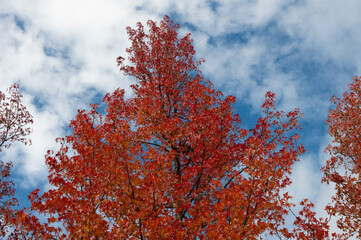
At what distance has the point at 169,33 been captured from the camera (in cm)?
2402

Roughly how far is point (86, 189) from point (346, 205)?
56.3ft

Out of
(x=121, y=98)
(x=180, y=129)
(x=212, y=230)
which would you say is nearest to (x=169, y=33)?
(x=121, y=98)

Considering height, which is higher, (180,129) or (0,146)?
(0,146)

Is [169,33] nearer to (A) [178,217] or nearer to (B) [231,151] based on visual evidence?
(B) [231,151]

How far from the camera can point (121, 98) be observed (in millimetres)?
17828

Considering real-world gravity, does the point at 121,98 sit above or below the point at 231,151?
above

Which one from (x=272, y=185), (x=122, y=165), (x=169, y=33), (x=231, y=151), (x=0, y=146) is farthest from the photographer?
(x=169, y=33)

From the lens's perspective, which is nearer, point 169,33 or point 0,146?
point 0,146

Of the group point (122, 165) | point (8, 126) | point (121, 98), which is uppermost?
point (8, 126)

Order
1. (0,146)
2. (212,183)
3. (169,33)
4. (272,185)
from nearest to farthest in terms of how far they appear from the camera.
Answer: (272,185)
(212,183)
(0,146)
(169,33)

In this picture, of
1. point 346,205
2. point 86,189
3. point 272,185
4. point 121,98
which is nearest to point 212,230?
point 272,185

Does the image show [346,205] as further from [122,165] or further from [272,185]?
[122,165]

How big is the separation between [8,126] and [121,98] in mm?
10369

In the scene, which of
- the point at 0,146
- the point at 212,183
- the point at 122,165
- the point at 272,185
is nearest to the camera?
the point at 272,185
